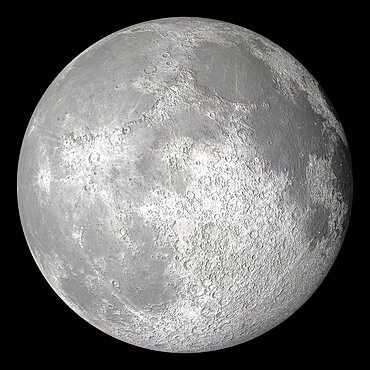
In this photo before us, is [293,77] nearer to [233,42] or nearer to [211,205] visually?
[233,42]

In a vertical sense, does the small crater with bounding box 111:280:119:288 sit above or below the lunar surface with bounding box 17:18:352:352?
below

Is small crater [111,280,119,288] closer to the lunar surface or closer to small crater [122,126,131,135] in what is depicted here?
the lunar surface

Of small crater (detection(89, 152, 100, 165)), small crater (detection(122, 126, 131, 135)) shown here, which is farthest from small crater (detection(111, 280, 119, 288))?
small crater (detection(122, 126, 131, 135))

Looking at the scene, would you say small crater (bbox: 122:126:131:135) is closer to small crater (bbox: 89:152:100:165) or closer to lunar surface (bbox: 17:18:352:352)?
lunar surface (bbox: 17:18:352:352)

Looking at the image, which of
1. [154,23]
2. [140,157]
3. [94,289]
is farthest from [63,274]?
[154,23]

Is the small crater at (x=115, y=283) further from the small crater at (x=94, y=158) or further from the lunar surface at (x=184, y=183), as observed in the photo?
the small crater at (x=94, y=158)

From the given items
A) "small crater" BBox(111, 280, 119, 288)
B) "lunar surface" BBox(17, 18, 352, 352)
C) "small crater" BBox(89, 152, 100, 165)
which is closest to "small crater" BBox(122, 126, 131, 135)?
"lunar surface" BBox(17, 18, 352, 352)

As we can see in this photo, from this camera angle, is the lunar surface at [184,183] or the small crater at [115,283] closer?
the lunar surface at [184,183]

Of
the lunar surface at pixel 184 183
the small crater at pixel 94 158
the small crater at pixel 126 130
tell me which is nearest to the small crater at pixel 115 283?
the lunar surface at pixel 184 183

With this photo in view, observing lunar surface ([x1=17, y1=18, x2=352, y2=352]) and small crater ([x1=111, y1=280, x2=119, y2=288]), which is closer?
lunar surface ([x1=17, y1=18, x2=352, y2=352])

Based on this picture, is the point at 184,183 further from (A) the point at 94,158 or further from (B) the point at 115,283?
A: (B) the point at 115,283
